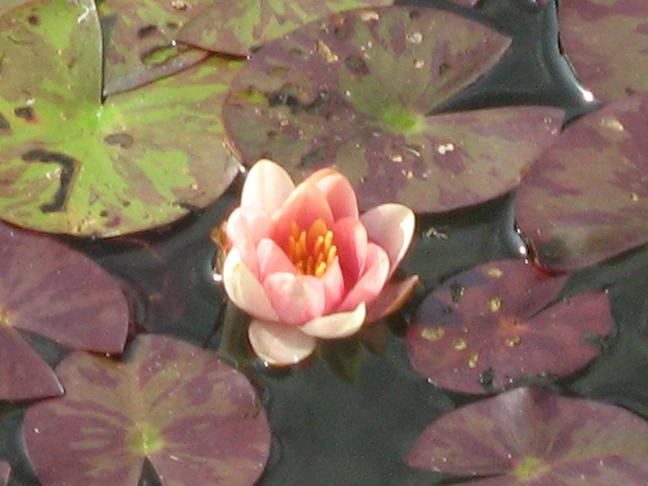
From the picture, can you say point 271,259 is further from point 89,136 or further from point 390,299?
point 89,136

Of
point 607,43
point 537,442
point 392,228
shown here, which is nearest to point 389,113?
point 392,228

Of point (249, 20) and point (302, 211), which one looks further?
point (249, 20)

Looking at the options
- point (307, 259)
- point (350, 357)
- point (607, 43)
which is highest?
point (607, 43)

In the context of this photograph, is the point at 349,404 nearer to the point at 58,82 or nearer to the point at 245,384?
the point at 245,384

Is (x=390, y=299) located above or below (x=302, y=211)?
below

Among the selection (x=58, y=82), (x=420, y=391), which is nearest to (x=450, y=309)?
(x=420, y=391)

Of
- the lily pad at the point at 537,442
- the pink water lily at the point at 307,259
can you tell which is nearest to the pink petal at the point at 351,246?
the pink water lily at the point at 307,259

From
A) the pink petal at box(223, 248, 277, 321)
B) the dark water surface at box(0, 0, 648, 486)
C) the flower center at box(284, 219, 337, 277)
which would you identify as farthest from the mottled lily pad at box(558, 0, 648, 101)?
the pink petal at box(223, 248, 277, 321)
